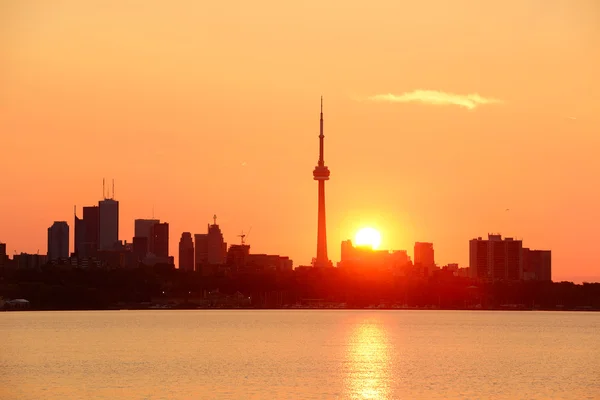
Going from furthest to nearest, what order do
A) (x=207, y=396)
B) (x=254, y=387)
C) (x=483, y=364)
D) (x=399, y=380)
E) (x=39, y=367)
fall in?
(x=483, y=364)
(x=39, y=367)
(x=399, y=380)
(x=254, y=387)
(x=207, y=396)

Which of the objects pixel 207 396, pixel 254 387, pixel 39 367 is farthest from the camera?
pixel 39 367

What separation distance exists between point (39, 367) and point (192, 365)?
20987mm

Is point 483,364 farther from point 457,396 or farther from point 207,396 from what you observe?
point 207,396

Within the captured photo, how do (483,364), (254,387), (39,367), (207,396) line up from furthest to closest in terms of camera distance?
(483,364)
(39,367)
(254,387)
(207,396)

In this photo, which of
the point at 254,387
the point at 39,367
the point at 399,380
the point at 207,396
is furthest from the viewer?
the point at 39,367

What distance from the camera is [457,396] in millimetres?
134125

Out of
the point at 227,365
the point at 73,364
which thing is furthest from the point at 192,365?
the point at 73,364

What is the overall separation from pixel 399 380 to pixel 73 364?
4970 cm

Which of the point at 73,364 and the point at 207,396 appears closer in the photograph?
the point at 207,396

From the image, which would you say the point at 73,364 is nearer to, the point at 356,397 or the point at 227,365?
the point at 227,365

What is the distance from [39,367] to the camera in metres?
168

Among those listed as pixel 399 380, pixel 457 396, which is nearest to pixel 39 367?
pixel 399 380

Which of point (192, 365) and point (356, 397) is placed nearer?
point (356, 397)

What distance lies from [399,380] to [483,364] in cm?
3482
